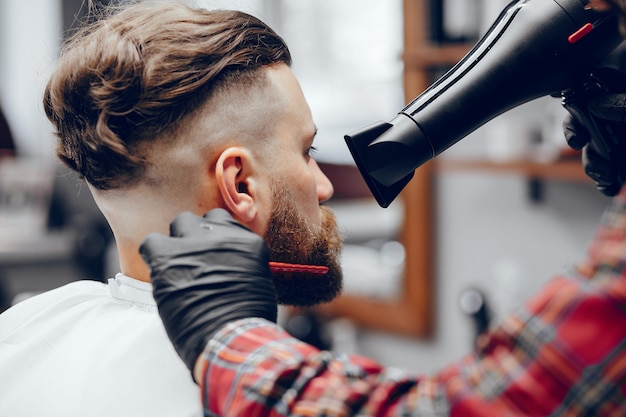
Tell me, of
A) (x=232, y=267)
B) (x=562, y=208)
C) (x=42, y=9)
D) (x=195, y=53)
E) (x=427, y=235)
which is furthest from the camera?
(x=42, y=9)

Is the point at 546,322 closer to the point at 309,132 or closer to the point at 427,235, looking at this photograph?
the point at 309,132

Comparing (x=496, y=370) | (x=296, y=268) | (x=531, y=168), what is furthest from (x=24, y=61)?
(x=496, y=370)

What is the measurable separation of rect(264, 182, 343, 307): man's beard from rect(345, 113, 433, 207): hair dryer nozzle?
0.23m

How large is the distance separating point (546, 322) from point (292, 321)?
2.36 m

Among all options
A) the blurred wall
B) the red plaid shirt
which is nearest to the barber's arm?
the red plaid shirt

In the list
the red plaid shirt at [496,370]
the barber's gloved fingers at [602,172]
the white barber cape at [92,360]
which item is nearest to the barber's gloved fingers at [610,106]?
the barber's gloved fingers at [602,172]

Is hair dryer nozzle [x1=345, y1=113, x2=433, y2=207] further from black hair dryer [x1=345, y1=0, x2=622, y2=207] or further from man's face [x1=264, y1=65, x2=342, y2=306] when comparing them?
man's face [x1=264, y1=65, x2=342, y2=306]

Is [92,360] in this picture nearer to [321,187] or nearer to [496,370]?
[321,187]

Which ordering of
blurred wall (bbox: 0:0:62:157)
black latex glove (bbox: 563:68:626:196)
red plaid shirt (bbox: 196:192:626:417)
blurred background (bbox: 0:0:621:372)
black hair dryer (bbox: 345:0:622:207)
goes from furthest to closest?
blurred wall (bbox: 0:0:62:157) < blurred background (bbox: 0:0:621:372) < black latex glove (bbox: 563:68:626:196) < black hair dryer (bbox: 345:0:622:207) < red plaid shirt (bbox: 196:192:626:417)

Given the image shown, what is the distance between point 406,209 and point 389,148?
188 centimetres

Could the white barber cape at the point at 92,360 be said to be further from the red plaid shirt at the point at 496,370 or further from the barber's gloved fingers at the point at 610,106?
the barber's gloved fingers at the point at 610,106

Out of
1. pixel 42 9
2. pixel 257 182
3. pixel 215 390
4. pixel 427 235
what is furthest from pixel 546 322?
pixel 42 9

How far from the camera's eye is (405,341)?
2.96m

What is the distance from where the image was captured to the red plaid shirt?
24.5 inches
